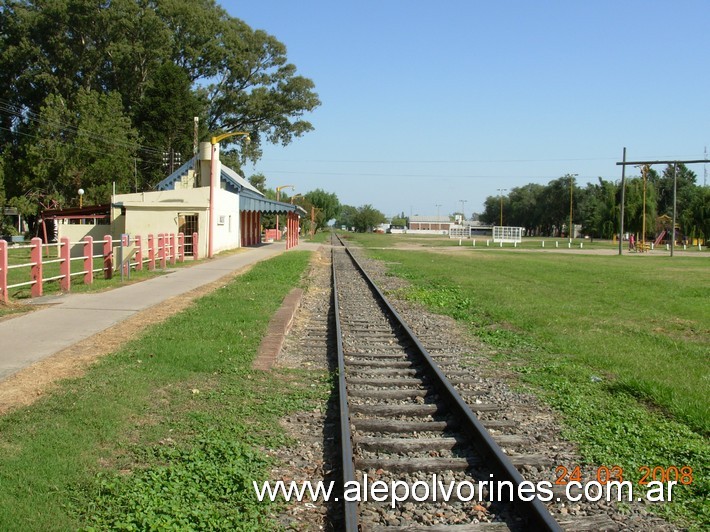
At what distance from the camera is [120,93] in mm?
63594

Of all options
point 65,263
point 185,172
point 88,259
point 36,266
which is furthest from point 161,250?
point 185,172

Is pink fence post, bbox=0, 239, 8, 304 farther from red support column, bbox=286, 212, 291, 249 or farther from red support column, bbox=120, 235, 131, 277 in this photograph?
red support column, bbox=286, 212, 291, 249

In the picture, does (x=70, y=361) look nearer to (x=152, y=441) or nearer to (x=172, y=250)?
(x=152, y=441)

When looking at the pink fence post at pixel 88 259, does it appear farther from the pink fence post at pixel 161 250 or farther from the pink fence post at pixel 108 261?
the pink fence post at pixel 161 250

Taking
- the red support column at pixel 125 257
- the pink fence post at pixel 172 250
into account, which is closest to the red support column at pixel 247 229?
the pink fence post at pixel 172 250

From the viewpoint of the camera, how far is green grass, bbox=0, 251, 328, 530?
14.4ft

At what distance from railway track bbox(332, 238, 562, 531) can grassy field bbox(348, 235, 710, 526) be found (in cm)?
94

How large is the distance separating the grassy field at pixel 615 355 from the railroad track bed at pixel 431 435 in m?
0.44

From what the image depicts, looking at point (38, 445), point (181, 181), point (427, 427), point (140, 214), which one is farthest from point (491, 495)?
point (181, 181)

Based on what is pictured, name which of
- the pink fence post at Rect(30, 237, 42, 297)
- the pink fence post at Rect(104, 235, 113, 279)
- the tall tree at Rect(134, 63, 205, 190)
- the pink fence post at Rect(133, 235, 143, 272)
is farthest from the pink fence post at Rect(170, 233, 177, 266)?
the tall tree at Rect(134, 63, 205, 190)

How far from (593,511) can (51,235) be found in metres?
54.0

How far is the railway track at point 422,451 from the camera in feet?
14.9

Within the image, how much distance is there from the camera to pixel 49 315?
40.1 feet

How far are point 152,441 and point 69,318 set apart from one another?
693cm
